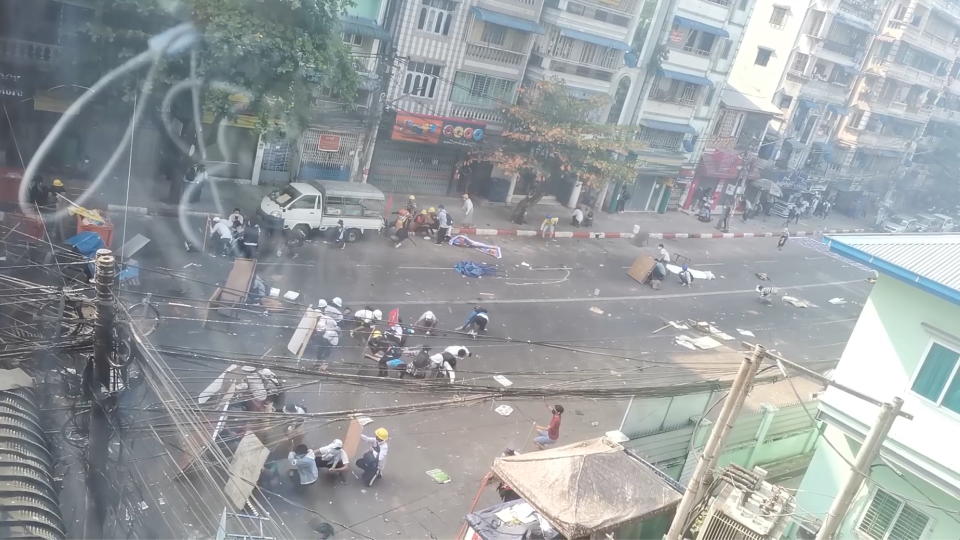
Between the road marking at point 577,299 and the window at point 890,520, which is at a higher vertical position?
the window at point 890,520

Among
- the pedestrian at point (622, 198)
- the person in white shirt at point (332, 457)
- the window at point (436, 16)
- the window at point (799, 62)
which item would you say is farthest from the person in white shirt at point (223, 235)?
the window at point (799, 62)

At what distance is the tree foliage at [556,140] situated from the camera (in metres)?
25.5

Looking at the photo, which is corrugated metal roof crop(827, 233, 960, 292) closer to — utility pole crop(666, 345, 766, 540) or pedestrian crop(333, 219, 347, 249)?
utility pole crop(666, 345, 766, 540)

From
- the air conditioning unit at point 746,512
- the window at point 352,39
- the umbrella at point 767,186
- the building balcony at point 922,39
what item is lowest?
the umbrella at point 767,186

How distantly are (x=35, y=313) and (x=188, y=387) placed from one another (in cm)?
436

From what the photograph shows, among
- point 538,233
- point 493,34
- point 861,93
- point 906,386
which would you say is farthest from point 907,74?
point 906,386

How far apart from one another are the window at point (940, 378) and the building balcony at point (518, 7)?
19.1 metres

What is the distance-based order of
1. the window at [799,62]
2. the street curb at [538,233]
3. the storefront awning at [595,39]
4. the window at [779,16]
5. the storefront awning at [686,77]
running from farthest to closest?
the window at [799,62]
the window at [779,16]
the storefront awning at [686,77]
the storefront awning at [595,39]
the street curb at [538,233]

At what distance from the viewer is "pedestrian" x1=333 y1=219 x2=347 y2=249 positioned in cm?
1992

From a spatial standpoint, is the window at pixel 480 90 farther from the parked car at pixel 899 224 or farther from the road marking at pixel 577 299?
the parked car at pixel 899 224

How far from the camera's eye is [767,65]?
131 ft

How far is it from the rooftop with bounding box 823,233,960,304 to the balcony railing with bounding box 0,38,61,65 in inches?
690

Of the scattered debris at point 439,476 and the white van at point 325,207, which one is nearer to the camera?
the scattered debris at point 439,476

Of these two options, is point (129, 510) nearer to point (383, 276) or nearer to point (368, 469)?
point (368, 469)
